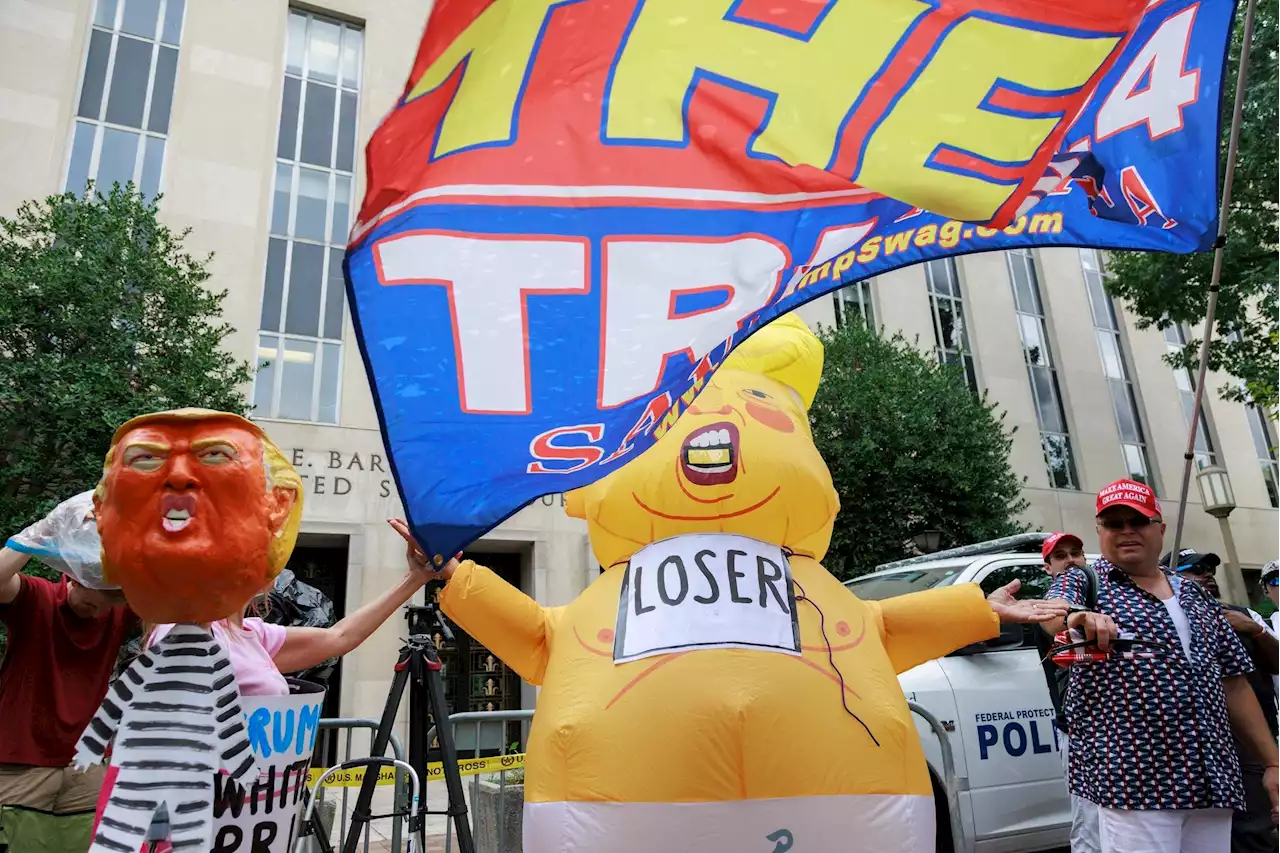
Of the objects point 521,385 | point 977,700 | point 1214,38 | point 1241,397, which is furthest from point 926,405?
point 521,385

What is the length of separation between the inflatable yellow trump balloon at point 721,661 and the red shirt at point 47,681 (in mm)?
1262

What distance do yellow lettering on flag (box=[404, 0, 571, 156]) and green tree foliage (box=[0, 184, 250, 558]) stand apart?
810 cm

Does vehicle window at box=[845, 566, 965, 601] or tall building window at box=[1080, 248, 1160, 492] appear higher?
tall building window at box=[1080, 248, 1160, 492]

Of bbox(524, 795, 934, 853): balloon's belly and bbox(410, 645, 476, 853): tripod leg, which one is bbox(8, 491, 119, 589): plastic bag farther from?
bbox(410, 645, 476, 853): tripod leg

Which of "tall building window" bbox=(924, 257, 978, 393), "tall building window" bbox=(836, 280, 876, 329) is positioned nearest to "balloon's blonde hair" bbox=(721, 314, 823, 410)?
"tall building window" bbox=(836, 280, 876, 329)

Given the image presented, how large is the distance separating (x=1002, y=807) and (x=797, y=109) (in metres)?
4.25

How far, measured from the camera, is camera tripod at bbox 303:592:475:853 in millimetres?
3562

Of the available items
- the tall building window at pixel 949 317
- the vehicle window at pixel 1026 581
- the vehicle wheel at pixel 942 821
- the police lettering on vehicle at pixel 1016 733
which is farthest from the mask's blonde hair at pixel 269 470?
the tall building window at pixel 949 317

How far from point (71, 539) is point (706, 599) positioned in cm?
163

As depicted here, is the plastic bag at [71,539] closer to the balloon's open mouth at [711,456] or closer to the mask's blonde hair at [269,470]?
the mask's blonde hair at [269,470]

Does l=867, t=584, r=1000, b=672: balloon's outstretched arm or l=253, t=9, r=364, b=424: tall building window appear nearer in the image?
l=867, t=584, r=1000, b=672: balloon's outstretched arm

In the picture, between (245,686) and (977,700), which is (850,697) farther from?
(977,700)

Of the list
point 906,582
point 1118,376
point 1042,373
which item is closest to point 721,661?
point 906,582

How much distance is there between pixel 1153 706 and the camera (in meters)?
2.69
